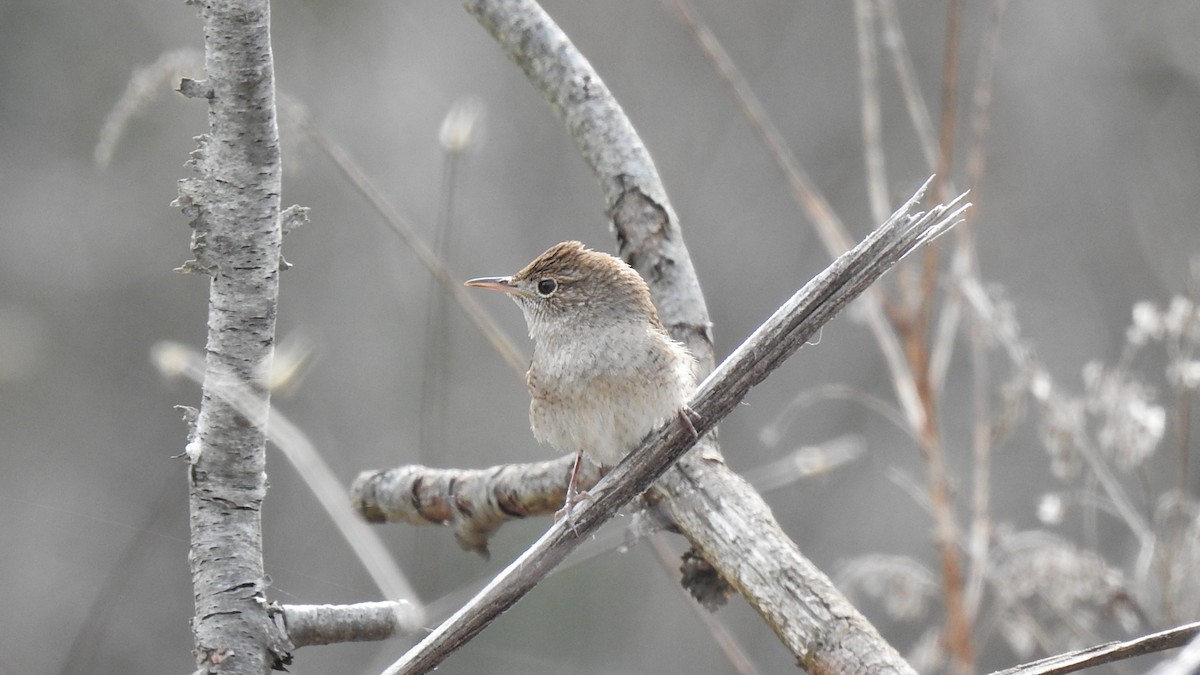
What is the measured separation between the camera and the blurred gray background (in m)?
7.58

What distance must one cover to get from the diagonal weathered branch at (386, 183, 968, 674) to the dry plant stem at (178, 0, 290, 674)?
1.00 ft

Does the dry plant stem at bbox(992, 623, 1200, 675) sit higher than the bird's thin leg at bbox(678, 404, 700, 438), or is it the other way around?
the bird's thin leg at bbox(678, 404, 700, 438)

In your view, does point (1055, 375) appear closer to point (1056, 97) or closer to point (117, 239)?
point (1056, 97)

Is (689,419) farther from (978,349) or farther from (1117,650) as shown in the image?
(978,349)

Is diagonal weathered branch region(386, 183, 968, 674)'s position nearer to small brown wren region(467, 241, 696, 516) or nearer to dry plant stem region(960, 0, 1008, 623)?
small brown wren region(467, 241, 696, 516)

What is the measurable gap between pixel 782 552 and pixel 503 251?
247 inches

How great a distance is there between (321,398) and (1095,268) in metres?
5.55

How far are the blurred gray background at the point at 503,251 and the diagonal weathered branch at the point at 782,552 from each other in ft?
16.9

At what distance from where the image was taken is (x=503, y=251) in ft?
27.4

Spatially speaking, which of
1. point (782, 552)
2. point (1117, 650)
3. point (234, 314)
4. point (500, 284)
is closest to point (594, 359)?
point (500, 284)

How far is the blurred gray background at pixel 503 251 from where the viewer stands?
7582mm

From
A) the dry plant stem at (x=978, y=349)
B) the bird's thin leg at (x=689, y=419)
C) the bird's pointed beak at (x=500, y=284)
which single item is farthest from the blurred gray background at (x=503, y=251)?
the bird's thin leg at (x=689, y=419)

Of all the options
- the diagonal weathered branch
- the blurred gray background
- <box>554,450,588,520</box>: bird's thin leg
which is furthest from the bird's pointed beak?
the blurred gray background

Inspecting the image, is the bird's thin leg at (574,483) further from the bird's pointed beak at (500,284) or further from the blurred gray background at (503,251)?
the blurred gray background at (503,251)
